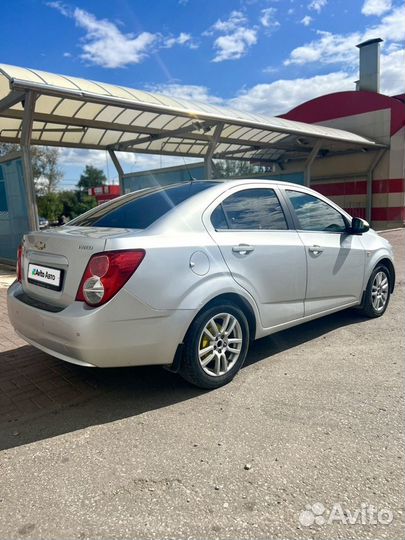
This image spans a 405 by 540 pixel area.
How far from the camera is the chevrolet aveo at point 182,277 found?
2.69 m

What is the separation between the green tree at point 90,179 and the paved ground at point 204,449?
5860 centimetres

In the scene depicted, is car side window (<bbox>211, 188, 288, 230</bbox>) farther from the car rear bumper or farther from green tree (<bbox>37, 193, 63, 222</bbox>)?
green tree (<bbox>37, 193, 63, 222</bbox>)

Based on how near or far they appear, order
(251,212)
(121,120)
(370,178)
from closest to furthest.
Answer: (251,212) < (121,120) < (370,178)

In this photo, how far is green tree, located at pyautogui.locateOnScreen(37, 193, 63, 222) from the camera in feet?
124

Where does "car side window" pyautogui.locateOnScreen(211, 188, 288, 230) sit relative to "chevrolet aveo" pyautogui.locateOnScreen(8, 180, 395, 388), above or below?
above

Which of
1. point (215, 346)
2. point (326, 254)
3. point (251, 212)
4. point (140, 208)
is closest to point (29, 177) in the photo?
point (140, 208)

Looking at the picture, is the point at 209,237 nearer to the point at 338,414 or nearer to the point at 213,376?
the point at 213,376

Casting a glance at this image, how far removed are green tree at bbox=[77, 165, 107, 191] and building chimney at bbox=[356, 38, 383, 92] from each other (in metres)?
45.1

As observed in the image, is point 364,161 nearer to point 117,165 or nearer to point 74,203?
point 117,165

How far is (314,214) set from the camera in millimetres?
4207

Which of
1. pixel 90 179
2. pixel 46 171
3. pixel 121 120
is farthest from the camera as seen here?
pixel 90 179

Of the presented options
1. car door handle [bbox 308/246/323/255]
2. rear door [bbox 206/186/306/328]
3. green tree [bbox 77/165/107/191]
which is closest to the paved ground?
rear door [bbox 206/186/306/328]

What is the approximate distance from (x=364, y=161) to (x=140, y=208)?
56.0ft

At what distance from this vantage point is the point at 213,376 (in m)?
3.15
